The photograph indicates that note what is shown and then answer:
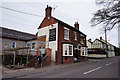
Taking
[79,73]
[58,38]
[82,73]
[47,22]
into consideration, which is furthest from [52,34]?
[82,73]

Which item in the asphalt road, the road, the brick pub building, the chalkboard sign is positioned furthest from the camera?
the chalkboard sign

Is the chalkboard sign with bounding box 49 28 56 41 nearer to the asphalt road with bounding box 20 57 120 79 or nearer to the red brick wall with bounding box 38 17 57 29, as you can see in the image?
the red brick wall with bounding box 38 17 57 29

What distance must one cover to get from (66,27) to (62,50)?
16.2 ft

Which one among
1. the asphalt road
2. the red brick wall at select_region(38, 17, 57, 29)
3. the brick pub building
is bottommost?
the asphalt road

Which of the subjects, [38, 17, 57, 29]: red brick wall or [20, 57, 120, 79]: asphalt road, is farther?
[38, 17, 57, 29]: red brick wall

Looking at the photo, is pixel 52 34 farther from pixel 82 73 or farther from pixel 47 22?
pixel 82 73

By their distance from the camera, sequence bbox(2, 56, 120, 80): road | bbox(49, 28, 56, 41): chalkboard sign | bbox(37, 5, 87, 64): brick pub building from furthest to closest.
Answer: bbox(49, 28, 56, 41): chalkboard sign → bbox(37, 5, 87, 64): brick pub building → bbox(2, 56, 120, 80): road

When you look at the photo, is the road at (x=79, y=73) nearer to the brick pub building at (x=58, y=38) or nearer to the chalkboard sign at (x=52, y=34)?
the brick pub building at (x=58, y=38)

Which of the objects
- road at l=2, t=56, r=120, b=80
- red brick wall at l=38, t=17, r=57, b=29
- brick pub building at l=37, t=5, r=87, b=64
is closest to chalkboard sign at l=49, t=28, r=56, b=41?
brick pub building at l=37, t=5, r=87, b=64

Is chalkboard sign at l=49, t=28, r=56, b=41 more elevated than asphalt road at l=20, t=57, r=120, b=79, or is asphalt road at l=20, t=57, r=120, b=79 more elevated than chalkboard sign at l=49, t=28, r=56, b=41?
chalkboard sign at l=49, t=28, r=56, b=41

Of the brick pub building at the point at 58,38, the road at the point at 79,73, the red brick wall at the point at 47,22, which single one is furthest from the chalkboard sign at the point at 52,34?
the road at the point at 79,73

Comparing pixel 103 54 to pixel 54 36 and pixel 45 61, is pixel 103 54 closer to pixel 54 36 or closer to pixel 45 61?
pixel 54 36

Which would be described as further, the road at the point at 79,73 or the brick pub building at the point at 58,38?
the brick pub building at the point at 58,38

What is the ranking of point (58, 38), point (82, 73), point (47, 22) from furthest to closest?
point (47, 22) < point (58, 38) < point (82, 73)
